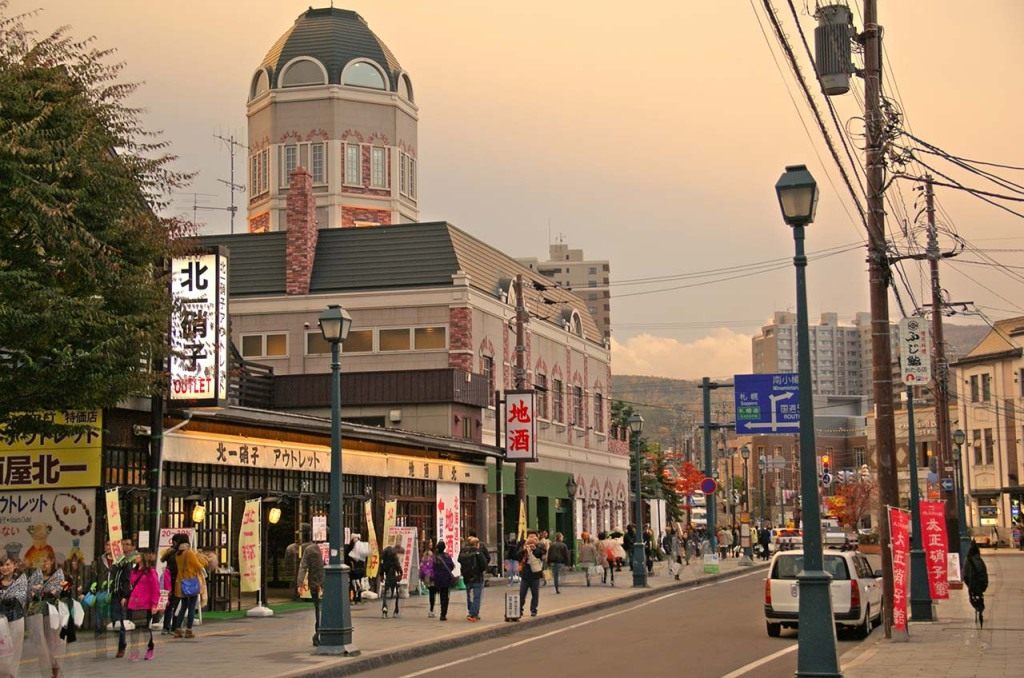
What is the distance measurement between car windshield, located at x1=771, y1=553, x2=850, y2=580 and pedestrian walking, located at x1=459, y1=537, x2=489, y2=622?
611 centimetres

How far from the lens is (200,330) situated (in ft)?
90.1

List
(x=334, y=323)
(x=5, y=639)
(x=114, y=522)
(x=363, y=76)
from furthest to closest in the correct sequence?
(x=363, y=76) → (x=114, y=522) → (x=334, y=323) → (x=5, y=639)

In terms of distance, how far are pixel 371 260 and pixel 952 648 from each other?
3328cm

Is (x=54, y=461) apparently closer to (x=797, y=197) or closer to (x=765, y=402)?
(x=797, y=197)

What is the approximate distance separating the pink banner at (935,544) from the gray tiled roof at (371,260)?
2455cm

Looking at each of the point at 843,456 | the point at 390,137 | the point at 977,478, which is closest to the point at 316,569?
the point at 390,137

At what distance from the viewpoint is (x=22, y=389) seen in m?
20.8

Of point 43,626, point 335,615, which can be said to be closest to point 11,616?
point 43,626

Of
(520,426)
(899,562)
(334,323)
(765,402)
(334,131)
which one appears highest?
(334,131)

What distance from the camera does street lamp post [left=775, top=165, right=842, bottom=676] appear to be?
14.0 m

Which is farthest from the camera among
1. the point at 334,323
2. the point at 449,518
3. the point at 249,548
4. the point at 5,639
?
the point at 449,518

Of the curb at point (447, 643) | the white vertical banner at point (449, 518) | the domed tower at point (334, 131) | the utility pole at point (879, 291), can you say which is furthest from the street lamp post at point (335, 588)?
the domed tower at point (334, 131)

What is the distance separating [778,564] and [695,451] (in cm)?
14836

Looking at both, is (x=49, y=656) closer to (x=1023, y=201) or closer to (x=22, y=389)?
(x=22, y=389)
